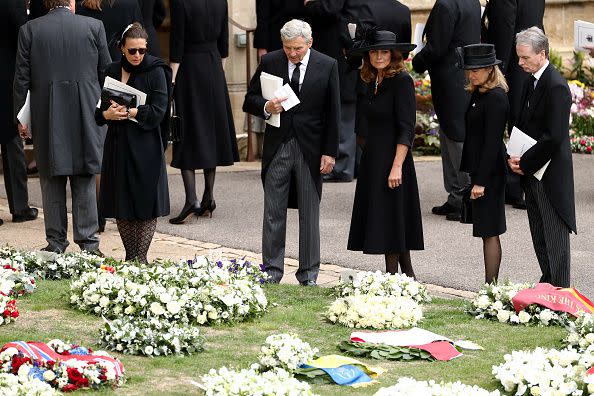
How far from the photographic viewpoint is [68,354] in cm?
595

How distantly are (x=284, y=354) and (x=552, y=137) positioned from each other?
2762 mm

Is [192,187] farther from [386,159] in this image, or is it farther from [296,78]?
[386,159]

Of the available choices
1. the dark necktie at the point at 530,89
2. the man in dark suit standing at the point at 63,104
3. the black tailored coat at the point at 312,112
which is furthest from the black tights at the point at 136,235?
the dark necktie at the point at 530,89

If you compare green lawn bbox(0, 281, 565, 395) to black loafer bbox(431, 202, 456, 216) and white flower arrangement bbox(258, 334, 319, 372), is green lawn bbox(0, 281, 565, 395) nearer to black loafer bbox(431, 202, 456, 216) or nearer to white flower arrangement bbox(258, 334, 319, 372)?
white flower arrangement bbox(258, 334, 319, 372)

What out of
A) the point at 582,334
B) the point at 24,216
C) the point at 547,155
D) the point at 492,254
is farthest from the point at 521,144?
the point at 24,216

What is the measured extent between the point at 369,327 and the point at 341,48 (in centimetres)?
619

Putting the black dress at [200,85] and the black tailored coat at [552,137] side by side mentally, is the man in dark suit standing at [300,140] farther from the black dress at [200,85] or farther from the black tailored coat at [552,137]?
the black dress at [200,85]

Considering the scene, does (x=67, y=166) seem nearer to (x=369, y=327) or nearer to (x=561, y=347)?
(x=369, y=327)

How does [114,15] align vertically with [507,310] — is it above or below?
above

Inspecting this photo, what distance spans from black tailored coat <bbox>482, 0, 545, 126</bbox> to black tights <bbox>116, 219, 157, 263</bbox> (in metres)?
3.93

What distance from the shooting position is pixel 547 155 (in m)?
7.97

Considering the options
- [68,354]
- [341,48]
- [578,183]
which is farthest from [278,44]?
[68,354]

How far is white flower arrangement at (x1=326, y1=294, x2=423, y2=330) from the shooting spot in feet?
23.9

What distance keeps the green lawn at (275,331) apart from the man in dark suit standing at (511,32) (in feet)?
13.0
